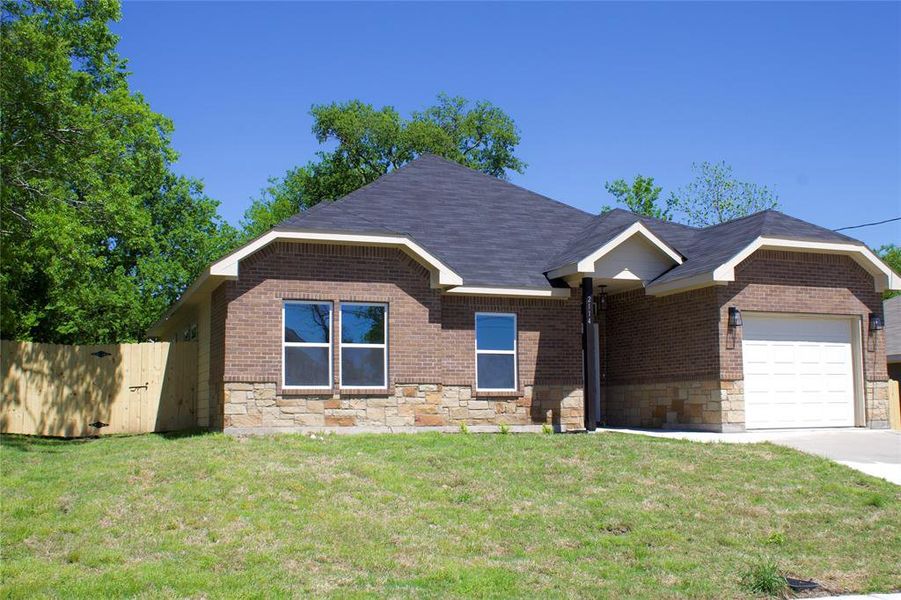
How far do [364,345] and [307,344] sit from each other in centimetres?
114

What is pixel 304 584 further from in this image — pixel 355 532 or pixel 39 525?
pixel 39 525

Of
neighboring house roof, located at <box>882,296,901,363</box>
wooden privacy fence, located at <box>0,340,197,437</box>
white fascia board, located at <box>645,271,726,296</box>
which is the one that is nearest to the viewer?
white fascia board, located at <box>645,271,726,296</box>

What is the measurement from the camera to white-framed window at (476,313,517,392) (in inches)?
792

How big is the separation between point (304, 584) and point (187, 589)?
3.45 ft

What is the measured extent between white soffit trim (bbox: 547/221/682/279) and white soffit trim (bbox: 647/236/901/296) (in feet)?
2.78

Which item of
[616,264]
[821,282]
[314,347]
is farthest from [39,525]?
[821,282]

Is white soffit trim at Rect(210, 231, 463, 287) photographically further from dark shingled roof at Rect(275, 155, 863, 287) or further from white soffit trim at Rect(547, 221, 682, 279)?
white soffit trim at Rect(547, 221, 682, 279)

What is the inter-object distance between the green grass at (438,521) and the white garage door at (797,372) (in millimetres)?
3917

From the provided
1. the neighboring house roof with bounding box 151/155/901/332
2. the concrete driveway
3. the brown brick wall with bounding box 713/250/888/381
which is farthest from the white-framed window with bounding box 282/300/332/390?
the brown brick wall with bounding box 713/250/888/381

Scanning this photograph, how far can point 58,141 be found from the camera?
19906mm

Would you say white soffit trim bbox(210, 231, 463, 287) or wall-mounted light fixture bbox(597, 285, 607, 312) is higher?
white soffit trim bbox(210, 231, 463, 287)

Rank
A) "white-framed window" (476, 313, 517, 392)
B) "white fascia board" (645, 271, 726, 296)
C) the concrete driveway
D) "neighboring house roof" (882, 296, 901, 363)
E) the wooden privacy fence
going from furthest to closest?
"neighboring house roof" (882, 296, 901, 363), the wooden privacy fence, "white-framed window" (476, 313, 517, 392), "white fascia board" (645, 271, 726, 296), the concrete driveway

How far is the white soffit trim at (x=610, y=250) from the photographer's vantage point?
19328 millimetres

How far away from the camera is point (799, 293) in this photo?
19.9 meters
